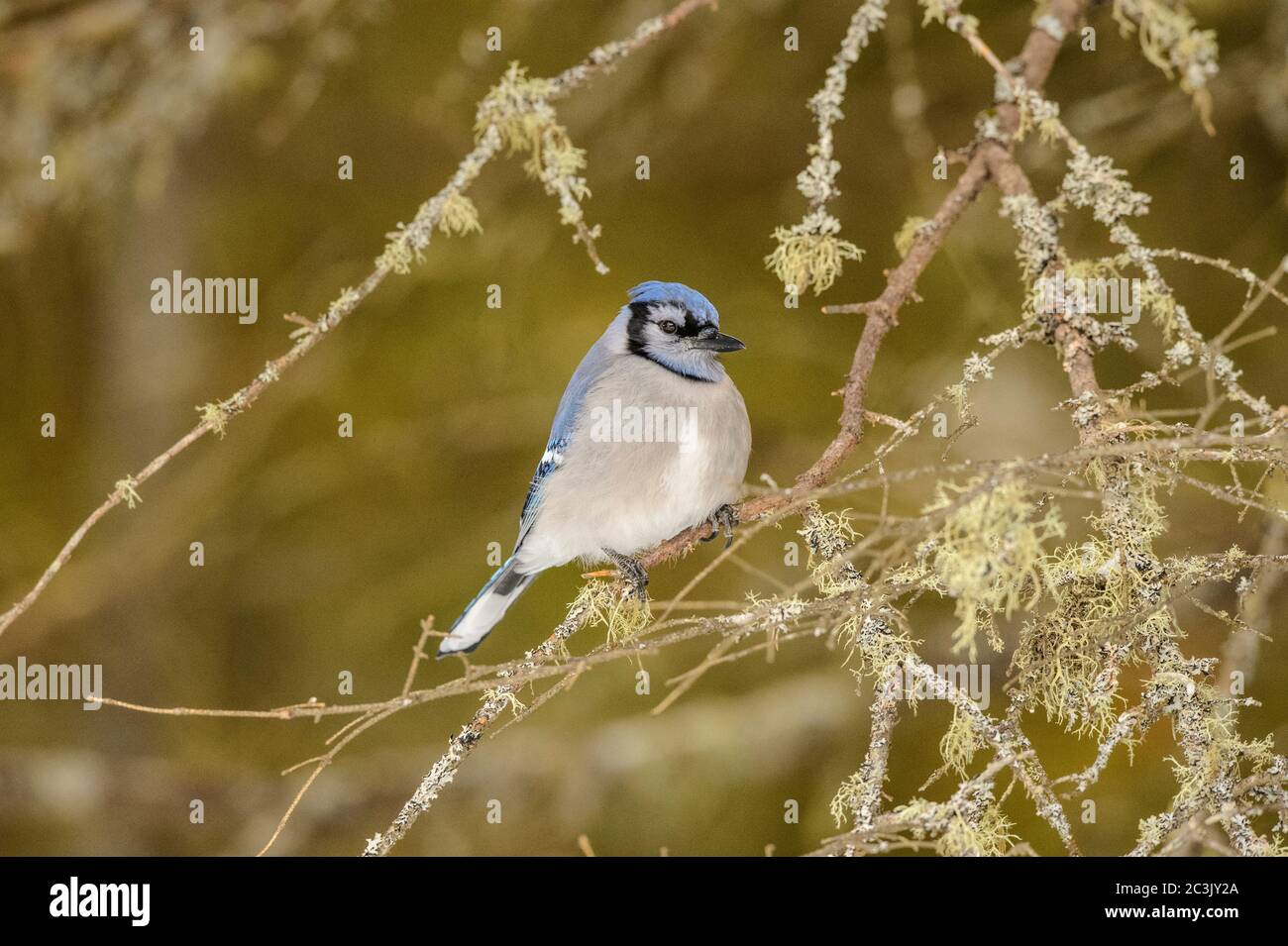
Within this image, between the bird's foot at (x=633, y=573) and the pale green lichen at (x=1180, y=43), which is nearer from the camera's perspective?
the pale green lichen at (x=1180, y=43)

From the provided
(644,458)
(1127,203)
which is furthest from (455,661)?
(1127,203)

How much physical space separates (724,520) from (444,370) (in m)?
1.27

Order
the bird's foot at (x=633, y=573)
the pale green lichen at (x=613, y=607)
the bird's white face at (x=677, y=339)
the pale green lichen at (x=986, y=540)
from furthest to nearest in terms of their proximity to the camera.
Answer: the bird's white face at (x=677, y=339) < the bird's foot at (x=633, y=573) < the pale green lichen at (x=613, y=607) < the pale green lichen at (x=986, y=540)

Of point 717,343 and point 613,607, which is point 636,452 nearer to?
point 717,343

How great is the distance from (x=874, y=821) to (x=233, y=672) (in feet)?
9.61

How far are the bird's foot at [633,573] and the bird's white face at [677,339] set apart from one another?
42 cm

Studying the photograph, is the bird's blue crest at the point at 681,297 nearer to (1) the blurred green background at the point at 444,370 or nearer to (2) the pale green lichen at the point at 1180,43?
(1) the blurred green background at the point at 444,370

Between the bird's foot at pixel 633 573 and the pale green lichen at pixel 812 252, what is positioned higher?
the pale green lichen at pixel 812 252

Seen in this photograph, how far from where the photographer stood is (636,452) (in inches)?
95.4

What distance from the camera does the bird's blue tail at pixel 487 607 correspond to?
2.62 meters

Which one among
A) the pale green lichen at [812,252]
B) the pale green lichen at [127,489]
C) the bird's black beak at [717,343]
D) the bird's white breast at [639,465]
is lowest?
the pale green lichen at [127,489]

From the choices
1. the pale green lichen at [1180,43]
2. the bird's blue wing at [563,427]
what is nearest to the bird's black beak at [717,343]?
the bird's blue wing at [563,427]

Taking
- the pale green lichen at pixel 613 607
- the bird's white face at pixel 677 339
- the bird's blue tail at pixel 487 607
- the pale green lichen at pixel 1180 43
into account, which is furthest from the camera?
the bird's blue tail at pixel 487 607

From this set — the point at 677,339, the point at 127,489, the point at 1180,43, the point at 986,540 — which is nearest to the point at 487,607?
the point at 677,339
